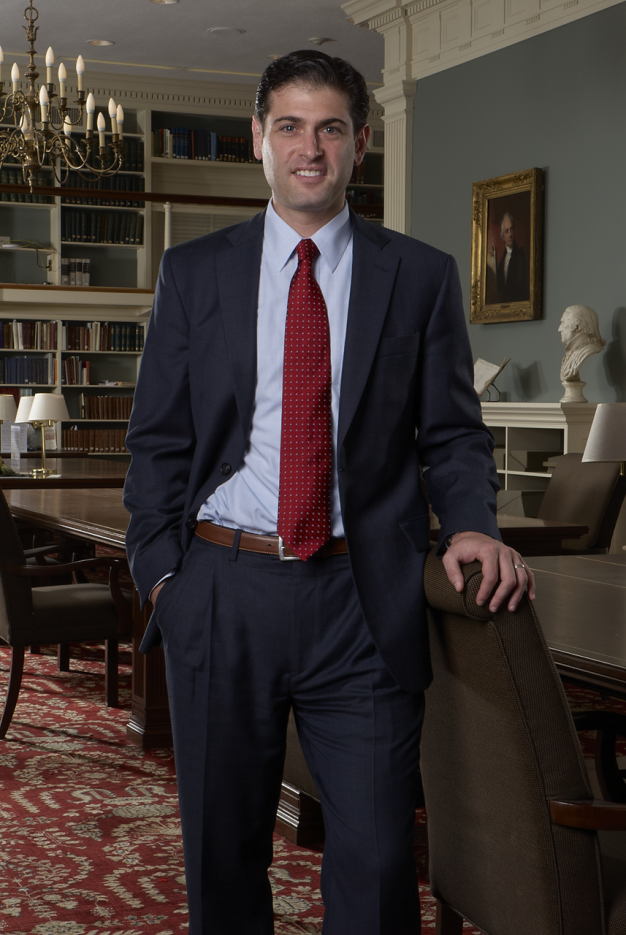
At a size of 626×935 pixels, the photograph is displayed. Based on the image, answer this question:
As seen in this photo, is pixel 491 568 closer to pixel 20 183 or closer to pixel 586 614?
pixel 586 614

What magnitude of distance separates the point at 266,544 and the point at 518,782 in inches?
19.0

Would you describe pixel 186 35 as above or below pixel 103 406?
above

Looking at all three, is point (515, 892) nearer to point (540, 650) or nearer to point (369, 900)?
point (369, 900)

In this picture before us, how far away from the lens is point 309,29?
8.82m

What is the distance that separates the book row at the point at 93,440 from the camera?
10461mm

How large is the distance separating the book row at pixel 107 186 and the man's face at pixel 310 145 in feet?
30.5

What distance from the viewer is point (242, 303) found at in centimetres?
161

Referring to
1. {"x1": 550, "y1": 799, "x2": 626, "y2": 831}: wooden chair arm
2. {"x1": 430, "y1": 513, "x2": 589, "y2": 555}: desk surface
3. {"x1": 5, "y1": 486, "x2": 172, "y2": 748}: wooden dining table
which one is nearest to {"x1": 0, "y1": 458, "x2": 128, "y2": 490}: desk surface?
{"x1": 5, "y1": 486, "x2": 172, "y2": 748}: wooden dining table

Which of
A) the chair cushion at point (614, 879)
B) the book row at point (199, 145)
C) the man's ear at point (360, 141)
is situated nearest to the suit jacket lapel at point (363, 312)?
the man's ear at point (360, 141)

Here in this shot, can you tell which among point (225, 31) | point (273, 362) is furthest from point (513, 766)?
point (225, 31)

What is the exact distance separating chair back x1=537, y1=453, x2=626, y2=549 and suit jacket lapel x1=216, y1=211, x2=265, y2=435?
2954 millimetres

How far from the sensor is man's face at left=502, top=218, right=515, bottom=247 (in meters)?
7.05

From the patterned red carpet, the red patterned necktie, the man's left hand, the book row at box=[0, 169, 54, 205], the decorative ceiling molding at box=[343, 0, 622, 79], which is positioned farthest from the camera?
the book row at box=[0, 169, 54, 205]

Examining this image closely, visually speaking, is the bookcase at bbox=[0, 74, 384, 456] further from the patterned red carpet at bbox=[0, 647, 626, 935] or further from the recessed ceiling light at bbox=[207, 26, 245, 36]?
the patterned red carpet at bbox=[0, 647, 626, 935]
